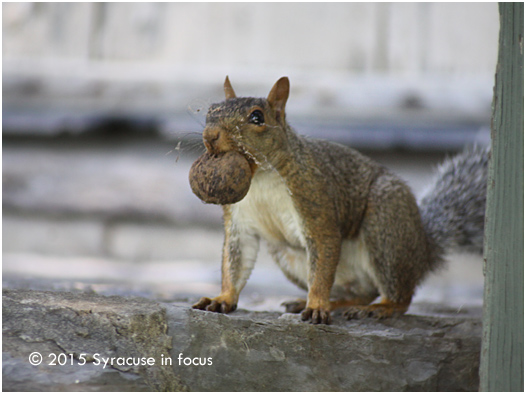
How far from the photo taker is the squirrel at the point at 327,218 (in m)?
2.29

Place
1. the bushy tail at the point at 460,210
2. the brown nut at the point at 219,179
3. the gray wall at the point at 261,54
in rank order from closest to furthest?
the brown nut at the point at 219,179, the bushy tail at the point at 460,210, the gray wall at the point at 261,54

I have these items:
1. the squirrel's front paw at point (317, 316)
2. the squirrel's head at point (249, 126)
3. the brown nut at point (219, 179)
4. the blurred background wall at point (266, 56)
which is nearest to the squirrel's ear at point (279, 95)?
the squirrel's head at point (249, 126)

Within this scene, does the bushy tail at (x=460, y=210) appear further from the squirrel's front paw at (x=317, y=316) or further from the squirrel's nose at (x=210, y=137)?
the squirrel's nose at (x=210, y=137)

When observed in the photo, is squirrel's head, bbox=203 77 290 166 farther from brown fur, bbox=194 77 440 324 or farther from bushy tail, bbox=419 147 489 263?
bushy tail, bbox=419 147 489 263

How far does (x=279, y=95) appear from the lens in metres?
2.35

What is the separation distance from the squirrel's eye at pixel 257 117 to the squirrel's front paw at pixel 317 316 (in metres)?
Result: 0.70

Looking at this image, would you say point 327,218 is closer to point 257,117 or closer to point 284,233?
point 284,233

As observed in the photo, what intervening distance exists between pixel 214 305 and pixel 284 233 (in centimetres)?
40

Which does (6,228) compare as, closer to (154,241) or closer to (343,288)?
(154,241)

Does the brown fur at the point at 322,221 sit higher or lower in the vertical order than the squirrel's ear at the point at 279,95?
lower

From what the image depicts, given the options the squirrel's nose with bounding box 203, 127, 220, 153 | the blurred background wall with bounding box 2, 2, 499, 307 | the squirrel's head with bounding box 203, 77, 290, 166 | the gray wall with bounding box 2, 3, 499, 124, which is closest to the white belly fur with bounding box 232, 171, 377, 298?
the squirrel's head with bounding box 203, 77, 290, 166

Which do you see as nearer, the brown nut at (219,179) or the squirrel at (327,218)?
the brown nut at (219,179)

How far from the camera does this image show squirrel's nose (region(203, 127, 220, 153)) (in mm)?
2096

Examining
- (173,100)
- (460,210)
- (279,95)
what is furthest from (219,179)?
(173,100)
